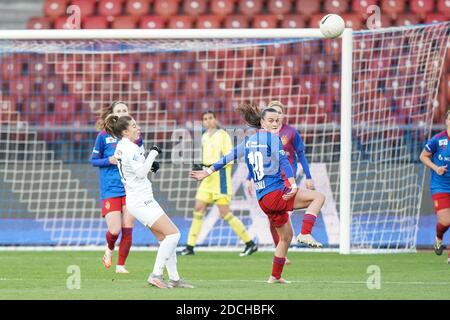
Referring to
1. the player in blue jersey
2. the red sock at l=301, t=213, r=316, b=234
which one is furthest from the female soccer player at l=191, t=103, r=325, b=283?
the player in blue jersey

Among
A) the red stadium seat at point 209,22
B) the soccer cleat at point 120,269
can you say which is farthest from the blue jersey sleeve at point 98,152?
the red stadium seat at point 209,22

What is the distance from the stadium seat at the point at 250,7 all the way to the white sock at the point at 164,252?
11.3 m

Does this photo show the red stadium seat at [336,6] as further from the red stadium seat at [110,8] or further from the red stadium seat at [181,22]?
the red stadium seat at [110,8]

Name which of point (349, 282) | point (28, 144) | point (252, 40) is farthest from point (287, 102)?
point (349, 282)

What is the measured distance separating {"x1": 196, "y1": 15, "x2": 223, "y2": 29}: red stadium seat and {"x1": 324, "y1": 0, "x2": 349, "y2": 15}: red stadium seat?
2.06 metres

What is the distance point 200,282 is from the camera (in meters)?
10.9

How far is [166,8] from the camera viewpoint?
21.0 metres

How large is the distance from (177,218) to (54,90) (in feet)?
11.4

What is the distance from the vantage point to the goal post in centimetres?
1559

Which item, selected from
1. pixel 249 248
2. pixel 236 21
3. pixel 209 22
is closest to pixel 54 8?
pixel 209 22

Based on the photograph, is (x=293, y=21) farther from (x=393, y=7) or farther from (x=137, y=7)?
(x=137, y=7)

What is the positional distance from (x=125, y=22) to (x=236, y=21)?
205 cm

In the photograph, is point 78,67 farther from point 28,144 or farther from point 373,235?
point 373,235

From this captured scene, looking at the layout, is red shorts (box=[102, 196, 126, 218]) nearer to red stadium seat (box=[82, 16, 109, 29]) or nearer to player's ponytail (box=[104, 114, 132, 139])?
player's ponytail (box=[104, 114, 132, 139])
